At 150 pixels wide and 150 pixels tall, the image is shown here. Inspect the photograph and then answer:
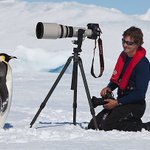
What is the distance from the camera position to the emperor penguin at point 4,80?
4301 mm

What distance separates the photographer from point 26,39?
24.6m

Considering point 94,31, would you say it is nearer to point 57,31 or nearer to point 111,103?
point 57,31

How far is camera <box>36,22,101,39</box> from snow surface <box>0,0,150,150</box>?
0.82 metres

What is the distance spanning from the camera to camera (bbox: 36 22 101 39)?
4.16m

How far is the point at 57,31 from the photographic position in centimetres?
421

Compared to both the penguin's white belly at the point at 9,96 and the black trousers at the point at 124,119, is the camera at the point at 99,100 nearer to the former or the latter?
the black trousers at the point at 124,119

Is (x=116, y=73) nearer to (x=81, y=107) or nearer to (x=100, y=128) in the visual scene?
(x=100, y=128)

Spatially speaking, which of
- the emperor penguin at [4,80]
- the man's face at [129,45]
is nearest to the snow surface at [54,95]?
the emperor penguin at [4,80]

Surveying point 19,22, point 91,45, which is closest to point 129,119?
point 91,45

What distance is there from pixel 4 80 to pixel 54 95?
14.5 ft

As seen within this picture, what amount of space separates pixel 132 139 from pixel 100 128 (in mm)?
645

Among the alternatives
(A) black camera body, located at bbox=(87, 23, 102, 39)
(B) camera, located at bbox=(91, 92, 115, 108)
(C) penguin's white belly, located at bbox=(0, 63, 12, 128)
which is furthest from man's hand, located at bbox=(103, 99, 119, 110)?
(C) penguin's white belly, located at bbox=(0, 63, 12, 128)

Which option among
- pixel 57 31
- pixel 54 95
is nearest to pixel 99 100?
pixel 57 31

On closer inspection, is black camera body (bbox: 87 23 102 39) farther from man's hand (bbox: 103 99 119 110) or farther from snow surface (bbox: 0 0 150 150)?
snow surface (bbox: 0 0 150 150)
